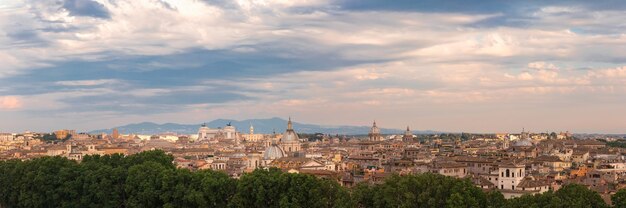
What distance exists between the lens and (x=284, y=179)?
45.5m

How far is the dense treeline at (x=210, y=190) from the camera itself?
40.4 metres

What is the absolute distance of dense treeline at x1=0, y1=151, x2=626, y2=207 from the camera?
40.4 m

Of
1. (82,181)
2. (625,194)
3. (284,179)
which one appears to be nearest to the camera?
(625,194)

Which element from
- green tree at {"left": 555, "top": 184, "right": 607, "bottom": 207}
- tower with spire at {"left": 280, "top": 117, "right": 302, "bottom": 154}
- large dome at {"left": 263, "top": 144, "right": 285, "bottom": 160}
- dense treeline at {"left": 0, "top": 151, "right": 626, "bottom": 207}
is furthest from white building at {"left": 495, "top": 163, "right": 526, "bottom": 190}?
tower with spire at {"left": 280, "top": 117, "right": 302, "bottom": 154}

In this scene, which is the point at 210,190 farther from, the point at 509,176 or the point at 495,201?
the point at 509,176

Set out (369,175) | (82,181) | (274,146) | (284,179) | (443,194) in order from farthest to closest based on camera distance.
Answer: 1. (274,146)
2. (369,175)
3. (82,181)
4. (284,179)
5. (443,194)

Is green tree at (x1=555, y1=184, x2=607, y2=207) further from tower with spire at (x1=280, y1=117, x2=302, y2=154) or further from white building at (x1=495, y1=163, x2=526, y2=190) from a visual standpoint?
tower with spire at (x1=280, y1=117, x2=302, y2=154)

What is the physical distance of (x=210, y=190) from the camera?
155 ft

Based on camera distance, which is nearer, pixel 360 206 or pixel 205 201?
pixel 360 206

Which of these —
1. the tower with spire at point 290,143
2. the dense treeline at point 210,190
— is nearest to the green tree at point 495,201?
the dense treeline at point 210,190

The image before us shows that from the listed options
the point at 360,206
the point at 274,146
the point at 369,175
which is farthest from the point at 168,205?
the point at 274,146

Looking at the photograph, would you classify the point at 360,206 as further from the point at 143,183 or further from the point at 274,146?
the point at 274,146

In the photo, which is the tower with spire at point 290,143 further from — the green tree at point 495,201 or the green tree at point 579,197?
the green tree at point 579,197

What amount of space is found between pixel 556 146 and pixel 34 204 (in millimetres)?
91206
